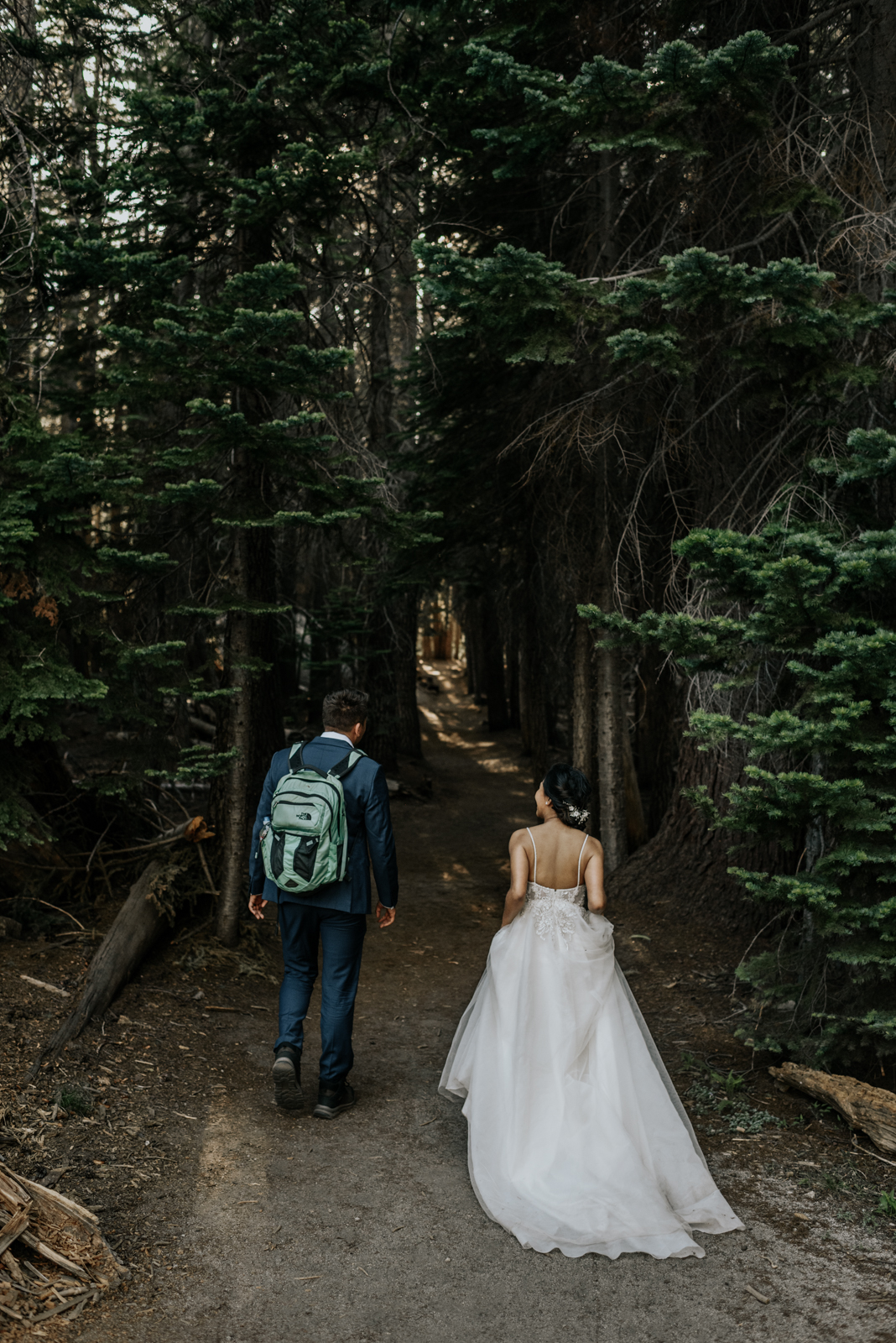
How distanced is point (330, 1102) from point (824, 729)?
3201 millimetres

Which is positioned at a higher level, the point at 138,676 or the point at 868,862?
the point at 138,676

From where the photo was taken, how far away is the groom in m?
5.00

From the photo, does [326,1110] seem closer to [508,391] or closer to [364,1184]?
[364,1184]

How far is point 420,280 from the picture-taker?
5730 mm

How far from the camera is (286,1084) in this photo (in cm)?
492

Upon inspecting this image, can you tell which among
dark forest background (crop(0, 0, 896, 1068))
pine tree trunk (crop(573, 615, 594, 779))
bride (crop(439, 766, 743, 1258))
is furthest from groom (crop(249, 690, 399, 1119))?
pine tree trunk (crop(573, 615, 594, 779))

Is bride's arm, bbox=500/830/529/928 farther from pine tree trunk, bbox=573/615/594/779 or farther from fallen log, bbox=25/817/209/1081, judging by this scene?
pine tree trunk, bbox=573/615/594/779

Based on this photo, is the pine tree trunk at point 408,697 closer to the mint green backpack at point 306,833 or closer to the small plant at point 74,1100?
the mint green backpack at point 306,833

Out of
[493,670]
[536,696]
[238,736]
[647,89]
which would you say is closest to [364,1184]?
[238,736]

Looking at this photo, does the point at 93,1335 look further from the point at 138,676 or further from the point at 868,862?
the point at 138,676

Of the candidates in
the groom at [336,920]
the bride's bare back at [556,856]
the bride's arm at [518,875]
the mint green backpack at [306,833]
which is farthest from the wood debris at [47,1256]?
the bride's bare back at [556,856]

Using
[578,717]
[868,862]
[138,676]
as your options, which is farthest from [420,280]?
[578,717]

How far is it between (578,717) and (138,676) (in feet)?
16.2

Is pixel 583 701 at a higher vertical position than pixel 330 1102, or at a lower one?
higher
